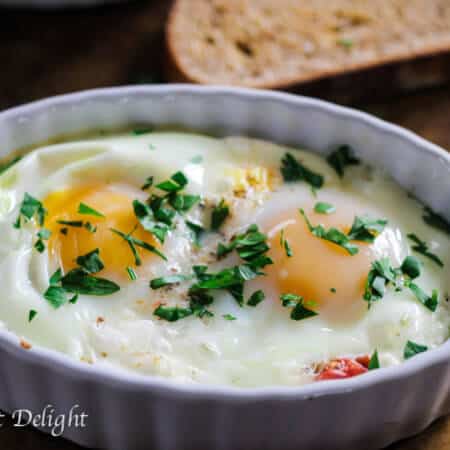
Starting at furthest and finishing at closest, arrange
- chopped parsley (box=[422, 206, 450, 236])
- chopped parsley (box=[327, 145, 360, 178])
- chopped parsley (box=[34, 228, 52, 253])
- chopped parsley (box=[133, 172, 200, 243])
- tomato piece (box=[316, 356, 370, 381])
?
chopped parsley (box=[327, 145, 360, 178]), chopped parsley (box=[422, 206, 450, 236]), chopped parsley (box=[133, 172, 200, 243]), chopped parsley (box=[34, 228, 52, 253]), tomato piece (box=[316, 356, 370, 381])

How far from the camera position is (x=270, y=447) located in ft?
6.59

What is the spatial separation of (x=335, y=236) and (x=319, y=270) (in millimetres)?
131

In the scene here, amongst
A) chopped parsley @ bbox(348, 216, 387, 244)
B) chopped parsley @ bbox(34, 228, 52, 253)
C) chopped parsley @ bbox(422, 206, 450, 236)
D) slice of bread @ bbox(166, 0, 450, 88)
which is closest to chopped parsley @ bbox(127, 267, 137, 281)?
chopped parsley @ bbox(34, 228, 52, 253)

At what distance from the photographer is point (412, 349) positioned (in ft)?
6.97

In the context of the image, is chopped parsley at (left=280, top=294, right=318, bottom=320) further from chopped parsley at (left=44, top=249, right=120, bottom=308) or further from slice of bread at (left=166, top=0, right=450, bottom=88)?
slice of bread at (left=166, top=0, right=450, bottom=88)

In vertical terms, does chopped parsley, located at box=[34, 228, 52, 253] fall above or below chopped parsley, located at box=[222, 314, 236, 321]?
above

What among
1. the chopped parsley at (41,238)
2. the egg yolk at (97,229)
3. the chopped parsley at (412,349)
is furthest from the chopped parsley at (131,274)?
the chopped parsley at (412,349)

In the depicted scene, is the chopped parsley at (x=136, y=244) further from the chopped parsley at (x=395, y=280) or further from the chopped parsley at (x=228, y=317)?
the chopped parsley at (x=395, y=280)

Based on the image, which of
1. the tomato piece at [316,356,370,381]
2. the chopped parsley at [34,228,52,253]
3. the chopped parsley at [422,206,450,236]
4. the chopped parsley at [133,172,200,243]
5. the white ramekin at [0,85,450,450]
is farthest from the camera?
the chopped parsley at [422,206,450,236]

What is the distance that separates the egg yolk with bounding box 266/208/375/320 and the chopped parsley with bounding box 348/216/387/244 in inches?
0.9

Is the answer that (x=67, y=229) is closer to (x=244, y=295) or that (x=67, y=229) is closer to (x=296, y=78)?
(x=244, y=295)

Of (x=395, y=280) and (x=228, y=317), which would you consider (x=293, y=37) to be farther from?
(x=228, y=317)

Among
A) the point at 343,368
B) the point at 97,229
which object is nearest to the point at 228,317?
the point at 343,368

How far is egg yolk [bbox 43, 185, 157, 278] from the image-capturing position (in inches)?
91.5
